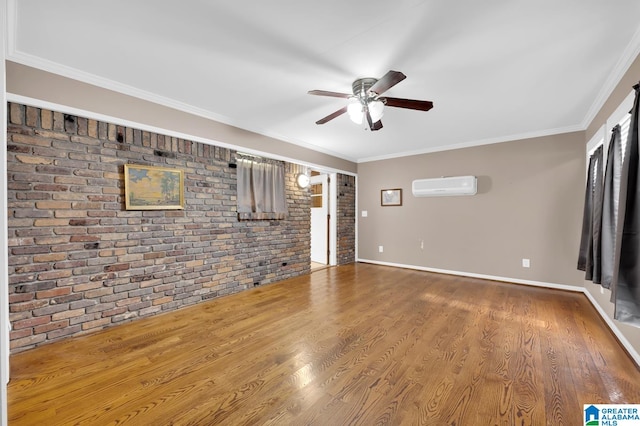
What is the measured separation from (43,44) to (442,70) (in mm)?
3231

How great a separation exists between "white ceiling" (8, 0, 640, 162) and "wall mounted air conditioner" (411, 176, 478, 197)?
4.67 feet

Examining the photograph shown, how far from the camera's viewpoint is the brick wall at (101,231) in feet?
7.43

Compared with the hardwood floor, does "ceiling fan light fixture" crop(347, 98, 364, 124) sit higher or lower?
higher

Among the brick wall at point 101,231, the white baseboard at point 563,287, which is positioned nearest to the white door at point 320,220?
the white baseboard at point 563,287

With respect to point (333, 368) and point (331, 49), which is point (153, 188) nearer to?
point (331, 49)

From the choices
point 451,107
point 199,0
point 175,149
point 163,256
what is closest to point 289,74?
point 199,0

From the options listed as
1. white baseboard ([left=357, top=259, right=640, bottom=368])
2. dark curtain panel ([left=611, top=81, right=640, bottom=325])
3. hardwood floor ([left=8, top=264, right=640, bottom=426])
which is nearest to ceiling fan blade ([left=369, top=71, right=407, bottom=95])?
dark curtain panel ([left=611, top=81, right=640, bottom=325])

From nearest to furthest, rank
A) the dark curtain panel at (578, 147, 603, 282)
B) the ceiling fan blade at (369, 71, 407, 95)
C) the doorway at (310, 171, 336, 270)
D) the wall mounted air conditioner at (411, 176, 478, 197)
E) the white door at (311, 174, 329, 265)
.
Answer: the ceiling fan blade at (369, 71, 407, 95), the dark curtain panel at (578, 147, 603, 282), the wall mounted air conditioner at (411, 176, 478, 197), the doorway at (310, 171, 336, 270), the white door at (311, 174, 329, 265)

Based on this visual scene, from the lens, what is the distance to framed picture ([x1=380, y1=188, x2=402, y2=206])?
545 centimetres

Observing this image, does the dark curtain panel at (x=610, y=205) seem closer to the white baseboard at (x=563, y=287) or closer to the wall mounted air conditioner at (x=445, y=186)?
the white baseboard at (x=563, y=287)

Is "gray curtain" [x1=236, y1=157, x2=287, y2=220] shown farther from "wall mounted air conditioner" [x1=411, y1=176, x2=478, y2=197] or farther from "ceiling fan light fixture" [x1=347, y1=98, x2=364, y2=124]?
"wall mounted air conditioner" [x1=411, y1=176, x2=478, y2=197]

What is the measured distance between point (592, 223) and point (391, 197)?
3.00 metres

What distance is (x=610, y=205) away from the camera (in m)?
2.42

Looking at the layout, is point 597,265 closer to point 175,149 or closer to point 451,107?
point 451,107
